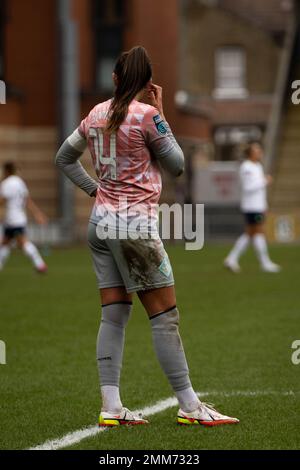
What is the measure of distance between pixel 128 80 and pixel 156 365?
3822mm

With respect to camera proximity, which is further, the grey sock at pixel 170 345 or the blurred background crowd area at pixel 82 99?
the blurred background crowd area at pixel 82 99

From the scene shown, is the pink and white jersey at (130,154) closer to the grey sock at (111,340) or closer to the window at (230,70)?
the grey sock at (111,340)

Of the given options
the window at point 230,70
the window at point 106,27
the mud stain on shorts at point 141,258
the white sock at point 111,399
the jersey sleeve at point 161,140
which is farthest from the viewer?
the window at point 230,70

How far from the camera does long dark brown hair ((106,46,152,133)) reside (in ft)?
22.2

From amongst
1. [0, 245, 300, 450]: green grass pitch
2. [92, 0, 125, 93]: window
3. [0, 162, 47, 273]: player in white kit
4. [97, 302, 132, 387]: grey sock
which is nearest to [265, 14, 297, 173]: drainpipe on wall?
[92, 0, 125, 93]: window

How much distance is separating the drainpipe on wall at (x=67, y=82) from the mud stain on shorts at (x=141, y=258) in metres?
31.0

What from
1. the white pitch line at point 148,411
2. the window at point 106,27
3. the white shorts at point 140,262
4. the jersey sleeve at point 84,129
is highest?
the window at point 106,27

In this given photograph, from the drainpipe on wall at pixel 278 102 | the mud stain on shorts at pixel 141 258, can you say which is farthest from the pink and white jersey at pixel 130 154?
the drainpipe on wall at pixel 278 102

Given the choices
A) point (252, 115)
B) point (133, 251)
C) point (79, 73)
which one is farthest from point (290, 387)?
point (252, 115)

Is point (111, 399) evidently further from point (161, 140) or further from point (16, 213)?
point (16, 213)

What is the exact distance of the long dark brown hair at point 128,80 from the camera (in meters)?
6.77

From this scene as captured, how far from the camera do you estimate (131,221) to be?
6879 millimetres

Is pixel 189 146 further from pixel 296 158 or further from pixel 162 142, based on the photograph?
pixel 162 142

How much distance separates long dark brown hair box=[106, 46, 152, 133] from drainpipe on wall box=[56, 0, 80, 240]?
3111cm
